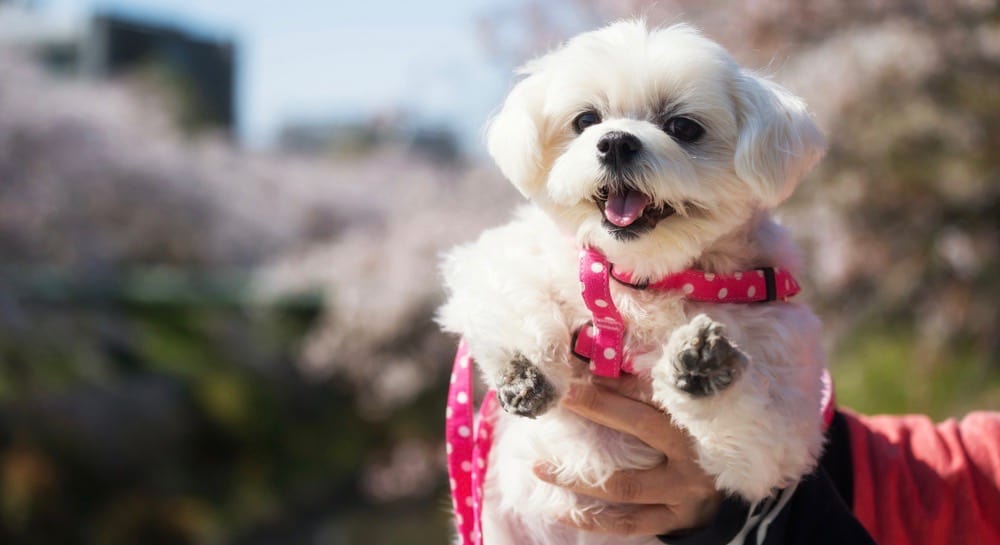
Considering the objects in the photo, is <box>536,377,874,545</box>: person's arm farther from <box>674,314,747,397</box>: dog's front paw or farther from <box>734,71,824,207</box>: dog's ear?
<box>734,71,824,207</box>: dog's ear

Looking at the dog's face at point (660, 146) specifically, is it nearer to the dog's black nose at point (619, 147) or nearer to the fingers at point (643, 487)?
the dog's black nose at point (619, 147)

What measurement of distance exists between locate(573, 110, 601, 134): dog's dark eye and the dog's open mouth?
175mm

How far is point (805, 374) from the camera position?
5.83ft

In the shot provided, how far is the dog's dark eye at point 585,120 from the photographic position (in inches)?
74.0

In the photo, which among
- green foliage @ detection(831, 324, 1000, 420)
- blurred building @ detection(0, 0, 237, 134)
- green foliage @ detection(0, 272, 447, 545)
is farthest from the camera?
blurred building @ detection(0, 0, 237, 134)

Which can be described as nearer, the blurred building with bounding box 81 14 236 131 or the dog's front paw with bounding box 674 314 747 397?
the dog's front paw with bounding box 674 314 747 397

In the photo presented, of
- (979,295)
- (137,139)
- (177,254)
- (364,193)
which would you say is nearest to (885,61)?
(979,295)

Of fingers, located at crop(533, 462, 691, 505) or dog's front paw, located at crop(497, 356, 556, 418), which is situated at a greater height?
dog's front paw, located at crop(497, 356, 556, 418)

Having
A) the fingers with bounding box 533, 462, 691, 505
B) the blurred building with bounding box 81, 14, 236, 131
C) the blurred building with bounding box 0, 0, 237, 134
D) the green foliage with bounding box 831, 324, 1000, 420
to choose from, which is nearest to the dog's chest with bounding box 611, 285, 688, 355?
the fingers with bounding box 533, 462, 691, 505

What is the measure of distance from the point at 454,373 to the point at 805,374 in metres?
0.69

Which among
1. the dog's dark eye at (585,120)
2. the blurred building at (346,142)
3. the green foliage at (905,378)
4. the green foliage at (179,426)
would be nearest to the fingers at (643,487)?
the dog's dark eye at (585,120)

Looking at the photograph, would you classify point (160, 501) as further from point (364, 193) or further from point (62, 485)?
point (364, 193)

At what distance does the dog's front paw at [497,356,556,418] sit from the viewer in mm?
1733

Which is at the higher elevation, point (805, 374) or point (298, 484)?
point (805, 374)
